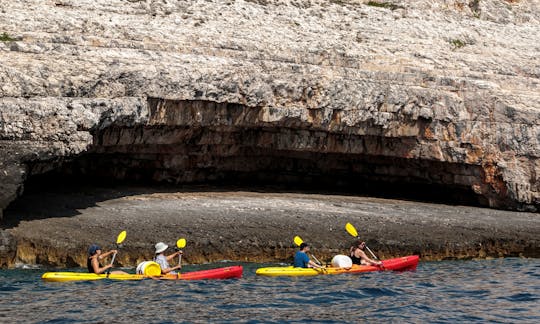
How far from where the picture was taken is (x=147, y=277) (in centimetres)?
2120

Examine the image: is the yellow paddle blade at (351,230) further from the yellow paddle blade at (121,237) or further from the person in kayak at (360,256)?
the yellow paddle blade at (121,237)

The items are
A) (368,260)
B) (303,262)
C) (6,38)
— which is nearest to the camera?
(303,262)

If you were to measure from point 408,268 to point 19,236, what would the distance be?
1064cm

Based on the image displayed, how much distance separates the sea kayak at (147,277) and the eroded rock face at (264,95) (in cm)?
418

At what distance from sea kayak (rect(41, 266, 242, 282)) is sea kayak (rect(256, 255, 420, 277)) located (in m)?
0.87

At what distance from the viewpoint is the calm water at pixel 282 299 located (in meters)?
17.2

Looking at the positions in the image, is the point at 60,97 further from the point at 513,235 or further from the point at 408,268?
the point at 513,235

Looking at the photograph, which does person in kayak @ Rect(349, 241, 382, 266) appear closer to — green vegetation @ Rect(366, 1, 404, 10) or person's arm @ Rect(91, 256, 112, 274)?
person's arm @ Rect(91, 256, 112, 274)

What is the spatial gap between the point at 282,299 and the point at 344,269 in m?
4.64

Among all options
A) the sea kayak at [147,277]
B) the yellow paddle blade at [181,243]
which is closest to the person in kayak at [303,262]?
the sea kayak at [147,277]

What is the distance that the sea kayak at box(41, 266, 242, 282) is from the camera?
66.7 feet

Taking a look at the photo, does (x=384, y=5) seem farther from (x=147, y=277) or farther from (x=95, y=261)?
(x=95, y=261)

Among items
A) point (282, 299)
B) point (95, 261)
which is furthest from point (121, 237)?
point (282, 299)

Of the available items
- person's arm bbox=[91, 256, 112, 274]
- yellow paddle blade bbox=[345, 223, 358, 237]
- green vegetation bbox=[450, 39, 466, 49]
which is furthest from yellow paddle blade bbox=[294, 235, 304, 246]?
green vegetation bbox=[450, 39, 466, 49]
